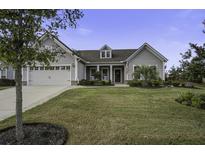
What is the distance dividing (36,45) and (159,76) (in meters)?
21.8

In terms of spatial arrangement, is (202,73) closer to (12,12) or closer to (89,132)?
(89,132)

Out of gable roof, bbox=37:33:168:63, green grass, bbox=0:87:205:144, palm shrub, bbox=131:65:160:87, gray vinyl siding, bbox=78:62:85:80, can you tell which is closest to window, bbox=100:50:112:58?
gable roof, bbox=37:33:168:63

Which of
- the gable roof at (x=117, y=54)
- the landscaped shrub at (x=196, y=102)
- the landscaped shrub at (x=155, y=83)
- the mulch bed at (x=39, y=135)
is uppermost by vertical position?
the gable roof at (x=117, y=54)

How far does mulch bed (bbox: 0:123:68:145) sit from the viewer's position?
710 centimetres

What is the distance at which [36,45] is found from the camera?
6.96 m

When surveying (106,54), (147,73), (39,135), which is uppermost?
(106,54)

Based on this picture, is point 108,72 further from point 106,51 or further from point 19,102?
point 19,102

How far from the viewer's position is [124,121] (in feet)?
28.7

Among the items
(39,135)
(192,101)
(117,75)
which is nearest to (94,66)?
(117,75)

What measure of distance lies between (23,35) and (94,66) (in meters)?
23.7

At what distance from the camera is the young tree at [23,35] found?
654 cm

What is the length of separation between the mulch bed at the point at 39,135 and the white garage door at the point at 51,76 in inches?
689

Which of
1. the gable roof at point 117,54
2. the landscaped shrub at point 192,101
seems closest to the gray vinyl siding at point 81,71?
the gable roof at point 117,54

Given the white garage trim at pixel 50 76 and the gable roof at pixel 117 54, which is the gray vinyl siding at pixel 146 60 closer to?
the gable roof at pixel 117 54
